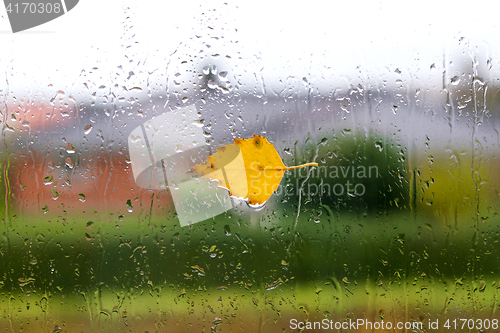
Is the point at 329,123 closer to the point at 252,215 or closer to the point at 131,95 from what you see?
the point at 252,215

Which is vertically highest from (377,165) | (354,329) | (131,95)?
(131,95)

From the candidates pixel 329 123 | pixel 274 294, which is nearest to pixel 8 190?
pixel 274 294

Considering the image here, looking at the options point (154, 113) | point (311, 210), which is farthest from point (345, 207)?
point (154, 113)

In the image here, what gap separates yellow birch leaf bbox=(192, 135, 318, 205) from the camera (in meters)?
0.82

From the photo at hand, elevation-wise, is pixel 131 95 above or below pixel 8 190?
above

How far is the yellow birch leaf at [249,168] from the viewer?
2.68 feet

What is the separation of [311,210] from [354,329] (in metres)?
0.43

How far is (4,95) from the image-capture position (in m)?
0.87

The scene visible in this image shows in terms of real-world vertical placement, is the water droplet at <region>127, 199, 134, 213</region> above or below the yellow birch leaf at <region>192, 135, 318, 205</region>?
below

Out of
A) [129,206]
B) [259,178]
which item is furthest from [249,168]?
[129,206]

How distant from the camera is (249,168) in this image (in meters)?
0.82

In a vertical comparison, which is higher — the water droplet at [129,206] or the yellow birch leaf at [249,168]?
the yellow birch leaf at [249,168]

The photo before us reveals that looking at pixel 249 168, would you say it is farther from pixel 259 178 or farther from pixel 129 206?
pixel 129 206

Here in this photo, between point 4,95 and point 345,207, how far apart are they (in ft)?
3.95
